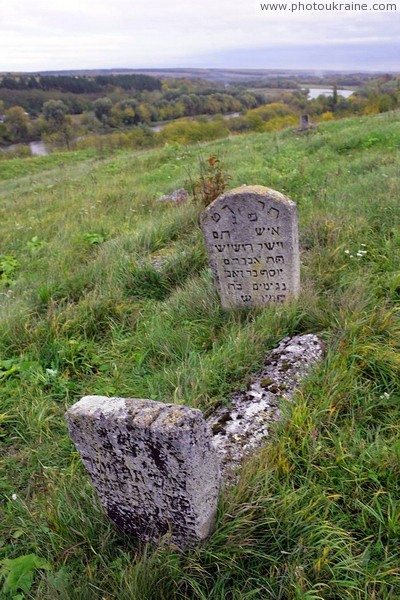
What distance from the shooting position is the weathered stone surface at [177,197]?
289 inches

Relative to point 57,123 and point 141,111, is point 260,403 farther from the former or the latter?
point 57,123

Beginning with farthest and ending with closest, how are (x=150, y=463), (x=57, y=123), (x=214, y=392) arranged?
(x=57, y=123) → (x=214, y=392) → (x=150, y=463)

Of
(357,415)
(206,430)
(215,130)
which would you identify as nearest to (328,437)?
(357,415)

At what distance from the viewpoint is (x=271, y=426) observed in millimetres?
2297

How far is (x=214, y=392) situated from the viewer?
2674mm

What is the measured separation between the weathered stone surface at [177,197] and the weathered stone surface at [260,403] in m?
4.77

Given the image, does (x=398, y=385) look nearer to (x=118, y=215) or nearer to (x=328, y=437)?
(x=328, y=437)

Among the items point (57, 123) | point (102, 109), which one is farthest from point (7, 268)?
point (102, 109)

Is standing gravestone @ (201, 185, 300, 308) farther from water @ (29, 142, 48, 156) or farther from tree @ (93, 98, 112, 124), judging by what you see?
tree @ (93, 98, 112, 124)

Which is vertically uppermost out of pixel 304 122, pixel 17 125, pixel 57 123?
pixel 17 125

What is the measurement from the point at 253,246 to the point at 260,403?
4.56 feet

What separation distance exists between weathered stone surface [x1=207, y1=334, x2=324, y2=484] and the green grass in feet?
0.31

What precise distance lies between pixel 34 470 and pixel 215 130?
36395mm

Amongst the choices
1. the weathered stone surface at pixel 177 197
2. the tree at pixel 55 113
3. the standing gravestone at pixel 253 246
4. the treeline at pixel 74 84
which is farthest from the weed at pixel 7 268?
the treeline at pixel 74 84
